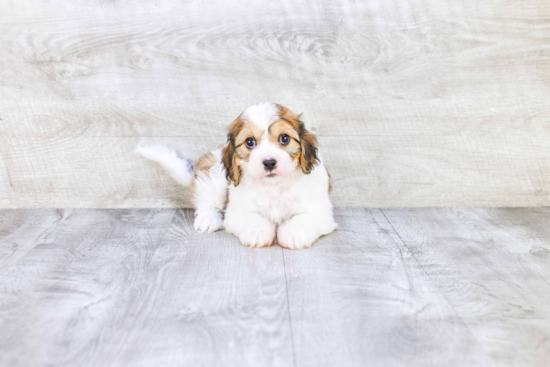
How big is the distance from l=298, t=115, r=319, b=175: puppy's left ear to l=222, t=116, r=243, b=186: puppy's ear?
0.32 m

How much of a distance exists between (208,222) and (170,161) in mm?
508

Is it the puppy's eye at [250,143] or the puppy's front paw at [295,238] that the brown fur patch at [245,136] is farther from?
the puppy's front paw at [295,238]

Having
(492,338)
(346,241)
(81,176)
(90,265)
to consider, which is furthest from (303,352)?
(81,176)

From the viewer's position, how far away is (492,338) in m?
1.37

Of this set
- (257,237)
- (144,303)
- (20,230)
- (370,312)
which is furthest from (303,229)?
(20,230)

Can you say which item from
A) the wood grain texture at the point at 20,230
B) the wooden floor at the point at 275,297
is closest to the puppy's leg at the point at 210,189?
the wooden floor at the point at 275,297

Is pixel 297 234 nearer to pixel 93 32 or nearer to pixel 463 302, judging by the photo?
pixel 463 302

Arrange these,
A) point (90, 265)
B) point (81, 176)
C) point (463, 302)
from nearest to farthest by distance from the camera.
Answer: point (463, 302)
point (90, 265)
point (81, 176)

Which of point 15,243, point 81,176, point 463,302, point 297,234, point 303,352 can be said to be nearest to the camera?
point 303,352

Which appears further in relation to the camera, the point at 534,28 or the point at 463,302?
the point at 534,28

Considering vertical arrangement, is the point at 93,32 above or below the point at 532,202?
above

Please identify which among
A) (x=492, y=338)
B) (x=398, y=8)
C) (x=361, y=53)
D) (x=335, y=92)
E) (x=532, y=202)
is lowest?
(x=532, y=202)

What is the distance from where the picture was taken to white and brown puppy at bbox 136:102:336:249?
6.55ft

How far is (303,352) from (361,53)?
1956mm
